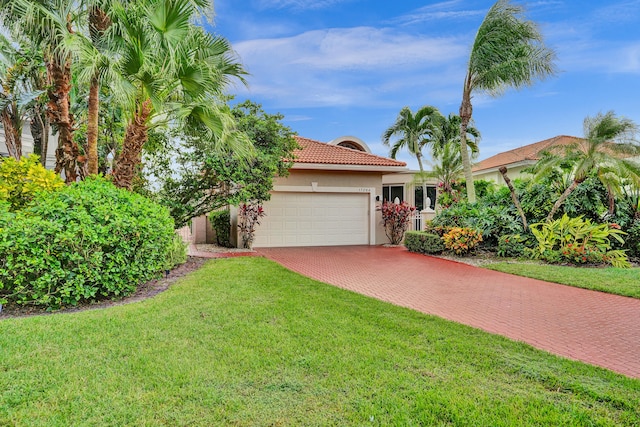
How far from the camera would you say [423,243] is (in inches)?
493

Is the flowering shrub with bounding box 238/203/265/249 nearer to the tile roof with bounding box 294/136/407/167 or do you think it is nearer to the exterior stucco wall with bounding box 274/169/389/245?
the exterior stucco wall with bounding box 274/169/389/245

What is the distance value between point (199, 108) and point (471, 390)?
7.54 meters

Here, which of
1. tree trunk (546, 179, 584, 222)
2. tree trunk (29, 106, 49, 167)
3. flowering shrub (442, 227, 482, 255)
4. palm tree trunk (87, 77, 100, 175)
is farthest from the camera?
tree trunk (29, 106, 49, 167)

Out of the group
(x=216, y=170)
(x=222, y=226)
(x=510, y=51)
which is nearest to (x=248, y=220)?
(x=222, y=226)

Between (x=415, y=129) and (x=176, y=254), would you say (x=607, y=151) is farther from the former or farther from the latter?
(x=415, y=129)

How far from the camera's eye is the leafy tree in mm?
10820

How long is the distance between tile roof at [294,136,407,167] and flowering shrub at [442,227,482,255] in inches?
170

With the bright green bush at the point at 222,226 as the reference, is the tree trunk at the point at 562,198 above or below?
above

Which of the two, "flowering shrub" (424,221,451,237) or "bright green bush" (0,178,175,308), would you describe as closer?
"bright green bush" (0,178,175,308)

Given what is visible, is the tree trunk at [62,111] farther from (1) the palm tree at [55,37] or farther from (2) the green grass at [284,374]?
(2) the green grass at [284,374]

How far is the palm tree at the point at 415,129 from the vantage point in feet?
77.4

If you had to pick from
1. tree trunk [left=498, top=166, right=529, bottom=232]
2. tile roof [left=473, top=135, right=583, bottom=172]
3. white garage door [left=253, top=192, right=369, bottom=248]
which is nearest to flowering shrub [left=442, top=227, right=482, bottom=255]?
tree trunk [left=498, top=166, right=529, bottom=232]

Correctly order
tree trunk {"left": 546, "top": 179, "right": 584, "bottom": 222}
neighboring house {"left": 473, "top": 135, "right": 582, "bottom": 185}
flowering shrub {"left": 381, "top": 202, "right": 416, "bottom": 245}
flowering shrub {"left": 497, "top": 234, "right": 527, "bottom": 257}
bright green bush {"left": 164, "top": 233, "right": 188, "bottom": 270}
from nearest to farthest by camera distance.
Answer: bright green bush {"left": 164, "top": 233, "right": 188, "bottom": 270} < tree trunk {"left": 546, "top": 179, "right": 584, "bottom": 222} < flowering shrub {"left": 497, "top": 234, "right": 527, "bottom": 257} < flowering shrub {"left": 381, "top": 202, "right": 416, "bottom": 245} < neighboring house {"left": 473, "top": 135, "right": 582, "bottom": 185}

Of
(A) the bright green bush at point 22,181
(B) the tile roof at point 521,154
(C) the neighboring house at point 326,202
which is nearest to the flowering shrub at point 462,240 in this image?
(C) the neighboring house at point 326,202
